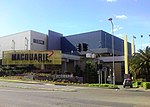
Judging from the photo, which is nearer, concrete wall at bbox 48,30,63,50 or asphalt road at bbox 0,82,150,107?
asphalt road at bbox 0,82,150,107

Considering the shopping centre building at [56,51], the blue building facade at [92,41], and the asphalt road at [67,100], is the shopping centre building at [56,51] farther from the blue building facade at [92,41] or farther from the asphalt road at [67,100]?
the asphalt road at [67,100]

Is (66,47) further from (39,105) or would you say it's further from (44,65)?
(39,105)

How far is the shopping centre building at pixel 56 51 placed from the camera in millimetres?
63375

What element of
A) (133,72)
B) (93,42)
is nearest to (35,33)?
(93,42)

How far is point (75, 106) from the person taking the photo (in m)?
16.0

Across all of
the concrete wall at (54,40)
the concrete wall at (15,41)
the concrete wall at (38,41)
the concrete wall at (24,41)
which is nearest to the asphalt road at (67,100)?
the concrete wall at (24,41)

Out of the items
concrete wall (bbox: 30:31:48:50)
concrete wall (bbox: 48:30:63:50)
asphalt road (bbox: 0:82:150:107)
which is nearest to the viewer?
asphalt road (bbox: 0:82:150:107)

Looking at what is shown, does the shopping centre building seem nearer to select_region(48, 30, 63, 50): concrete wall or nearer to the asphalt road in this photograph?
select_region(48, 30, 63, 50): concrete wall

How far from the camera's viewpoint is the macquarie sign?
62.8 m

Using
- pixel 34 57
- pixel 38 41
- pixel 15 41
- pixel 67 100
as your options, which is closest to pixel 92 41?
pixel 38 41

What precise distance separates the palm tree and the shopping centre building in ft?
31.8

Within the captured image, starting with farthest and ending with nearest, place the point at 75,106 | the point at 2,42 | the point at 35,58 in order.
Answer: the point at 2,42, the point at 35,58, the point at 75,106

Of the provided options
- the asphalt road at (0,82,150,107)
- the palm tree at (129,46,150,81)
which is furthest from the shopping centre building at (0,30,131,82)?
the asphalt road at (0,82,150,107)

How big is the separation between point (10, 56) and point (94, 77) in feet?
62.8
